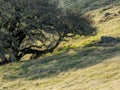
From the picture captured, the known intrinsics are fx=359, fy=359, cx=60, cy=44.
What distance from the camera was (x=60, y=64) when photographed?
30.7 m

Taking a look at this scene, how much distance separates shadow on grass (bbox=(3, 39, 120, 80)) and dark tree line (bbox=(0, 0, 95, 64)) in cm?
675

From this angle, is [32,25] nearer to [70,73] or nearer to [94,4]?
[70,73]

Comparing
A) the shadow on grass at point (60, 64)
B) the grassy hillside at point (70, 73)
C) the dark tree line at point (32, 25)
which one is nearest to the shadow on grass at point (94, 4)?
the dark tree line at point (32, 25)

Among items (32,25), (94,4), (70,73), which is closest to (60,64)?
(70,73)

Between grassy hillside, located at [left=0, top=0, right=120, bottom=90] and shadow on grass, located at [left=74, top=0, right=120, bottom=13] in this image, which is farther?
shadow on grass, located at [left=74, top=0, right=120, bottom=13]

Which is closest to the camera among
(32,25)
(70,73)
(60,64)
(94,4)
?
(70,73)

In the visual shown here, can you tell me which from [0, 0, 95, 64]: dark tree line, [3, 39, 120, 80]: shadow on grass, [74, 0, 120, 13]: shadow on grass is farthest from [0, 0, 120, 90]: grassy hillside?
[74, 0, 120, 13]: shadow on grass

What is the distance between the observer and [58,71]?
1115 inches

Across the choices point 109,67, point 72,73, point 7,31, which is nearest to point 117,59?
point 109,67

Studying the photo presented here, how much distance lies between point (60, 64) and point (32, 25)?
35.7ft

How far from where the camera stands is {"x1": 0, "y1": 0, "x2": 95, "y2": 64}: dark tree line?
3947cm

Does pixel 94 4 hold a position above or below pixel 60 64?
below

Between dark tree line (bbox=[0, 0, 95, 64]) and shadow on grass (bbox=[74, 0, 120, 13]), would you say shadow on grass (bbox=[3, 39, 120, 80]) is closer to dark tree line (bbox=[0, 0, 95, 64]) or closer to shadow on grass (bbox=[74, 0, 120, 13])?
dark tree line (bbox=[0, 0, 95, 64])

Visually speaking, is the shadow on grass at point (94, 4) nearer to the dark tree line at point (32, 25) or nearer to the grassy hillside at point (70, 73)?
the dark tree line at point (32, 25)
